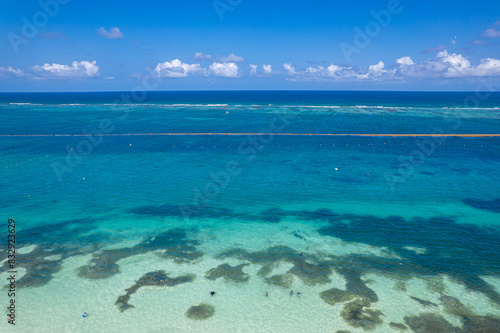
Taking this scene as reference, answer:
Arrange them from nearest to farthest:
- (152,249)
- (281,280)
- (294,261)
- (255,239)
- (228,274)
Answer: (281,280)
(228,274)
(294,261)
(152,249)
(255,239)

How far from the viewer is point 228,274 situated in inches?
1208

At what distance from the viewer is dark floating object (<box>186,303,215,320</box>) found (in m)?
25.3

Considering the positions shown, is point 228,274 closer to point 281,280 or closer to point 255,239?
point 281,280

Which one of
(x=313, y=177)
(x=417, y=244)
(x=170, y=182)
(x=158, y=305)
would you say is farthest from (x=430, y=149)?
(x=158, y=305)

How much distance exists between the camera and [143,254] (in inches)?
1331

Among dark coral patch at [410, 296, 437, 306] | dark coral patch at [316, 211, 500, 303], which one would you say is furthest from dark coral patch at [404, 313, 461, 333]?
dark coral patch at [316, 211, 500, 303]

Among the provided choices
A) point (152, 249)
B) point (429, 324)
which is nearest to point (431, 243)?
point (429, 324)

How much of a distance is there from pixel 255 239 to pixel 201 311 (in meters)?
12.9

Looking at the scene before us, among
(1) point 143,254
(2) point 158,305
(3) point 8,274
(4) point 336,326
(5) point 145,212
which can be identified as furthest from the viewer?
(5) point 145,212

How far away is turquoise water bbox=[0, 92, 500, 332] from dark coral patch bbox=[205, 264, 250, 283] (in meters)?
0.16

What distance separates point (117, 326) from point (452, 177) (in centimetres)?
6182

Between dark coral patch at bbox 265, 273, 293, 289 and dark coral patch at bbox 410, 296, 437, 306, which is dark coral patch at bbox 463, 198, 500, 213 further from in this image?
dark coral patch at bbox 265, 273, 293, 289

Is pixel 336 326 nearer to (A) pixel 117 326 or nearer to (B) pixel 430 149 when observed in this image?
(A) pixel 117 326

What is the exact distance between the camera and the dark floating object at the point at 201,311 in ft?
83.1
